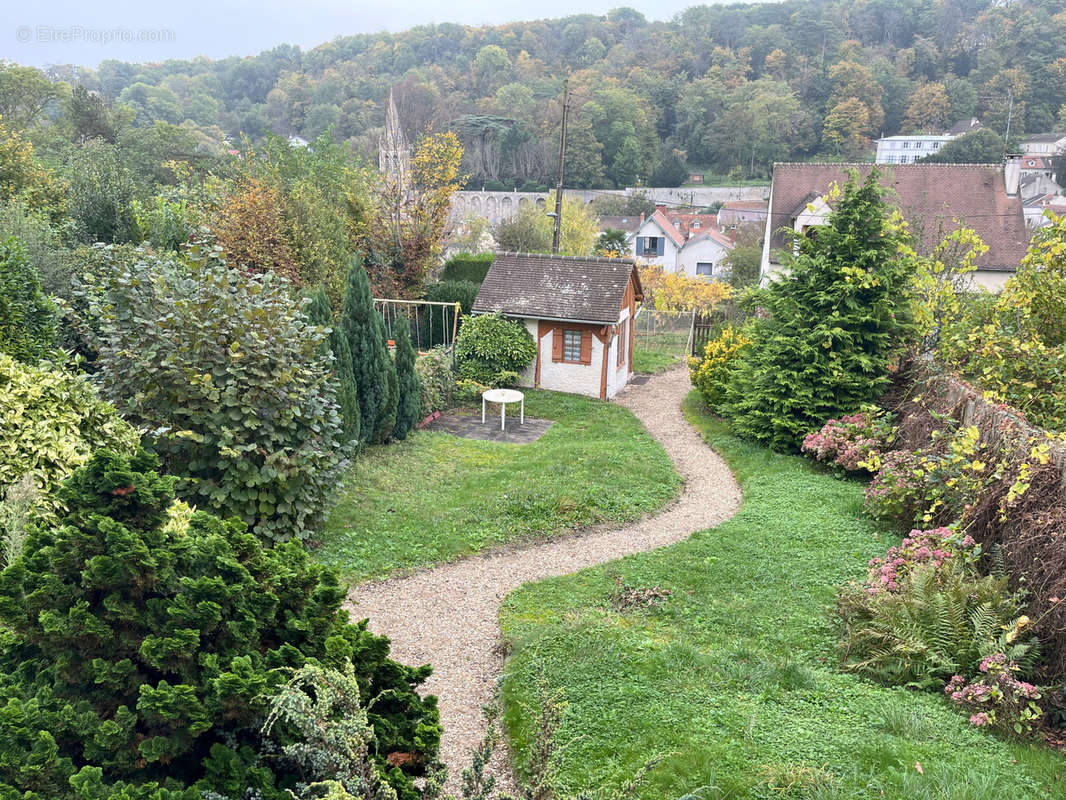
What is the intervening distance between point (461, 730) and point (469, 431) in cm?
1001

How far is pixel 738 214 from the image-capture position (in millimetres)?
69375

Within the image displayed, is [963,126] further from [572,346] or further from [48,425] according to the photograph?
[48,425]

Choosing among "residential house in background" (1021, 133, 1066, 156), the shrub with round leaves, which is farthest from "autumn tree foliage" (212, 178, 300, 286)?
"residential house in background" (1021, 133, 1066, 156)

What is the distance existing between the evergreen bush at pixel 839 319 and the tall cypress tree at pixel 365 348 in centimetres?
772

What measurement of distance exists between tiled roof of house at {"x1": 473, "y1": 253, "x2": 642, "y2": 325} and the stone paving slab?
3301 mm

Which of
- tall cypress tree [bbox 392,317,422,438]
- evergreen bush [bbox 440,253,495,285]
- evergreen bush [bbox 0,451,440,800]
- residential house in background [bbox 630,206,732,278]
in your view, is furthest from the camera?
residential house in background [bbox 630,206,732,278]

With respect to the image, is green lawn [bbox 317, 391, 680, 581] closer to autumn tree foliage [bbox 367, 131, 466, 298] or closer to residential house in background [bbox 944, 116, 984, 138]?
autumn tree foliage [bbox 367, 131, 466, 298]

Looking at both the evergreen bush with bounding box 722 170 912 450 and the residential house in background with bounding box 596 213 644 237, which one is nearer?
the evergreen bush with bounding box 722 170 912 450

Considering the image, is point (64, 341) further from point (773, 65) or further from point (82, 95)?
point (773, 65)

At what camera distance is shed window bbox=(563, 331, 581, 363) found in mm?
19109

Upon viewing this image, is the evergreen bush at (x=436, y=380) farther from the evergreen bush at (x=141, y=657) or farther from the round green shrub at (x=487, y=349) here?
the evergreen bush at (x=141, y=657)

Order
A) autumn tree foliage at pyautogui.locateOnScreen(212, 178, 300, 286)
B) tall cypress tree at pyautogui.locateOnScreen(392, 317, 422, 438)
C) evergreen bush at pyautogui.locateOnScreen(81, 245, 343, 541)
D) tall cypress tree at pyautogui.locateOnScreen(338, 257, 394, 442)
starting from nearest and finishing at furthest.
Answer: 1. evergreen bush at pyautogui.locateOnScreen(81, 245, 343, 541)
2. tall cypress tree at pyautogui.locateOnScreen(338, 257, 394, 442)
3. tall cypress tree at pyautogui.locateOnScreen(392, 317, 422, 438)
4. autumn tree foliage at pyautogui.locateOnScreen(212, 178, 300, 286)

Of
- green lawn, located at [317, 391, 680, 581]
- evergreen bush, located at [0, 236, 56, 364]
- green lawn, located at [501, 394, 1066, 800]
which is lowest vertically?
green lawn, located at [317, 391, 680, 581]

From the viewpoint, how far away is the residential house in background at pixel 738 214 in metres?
66.4
